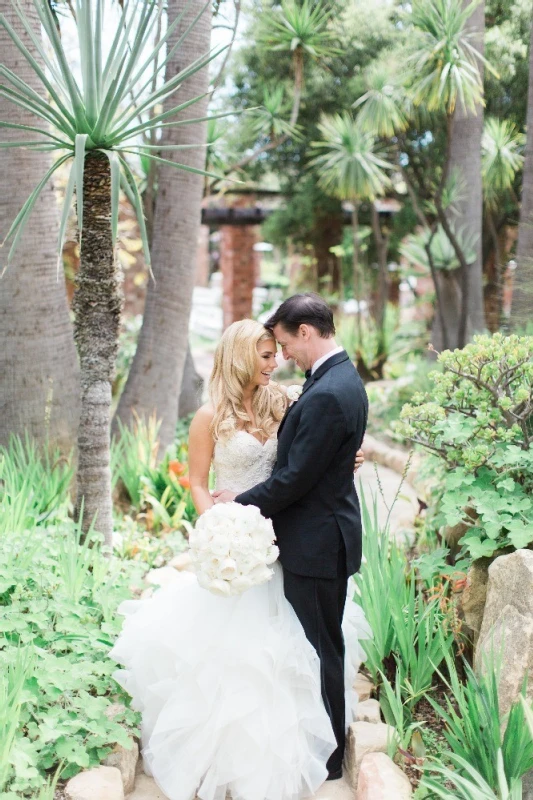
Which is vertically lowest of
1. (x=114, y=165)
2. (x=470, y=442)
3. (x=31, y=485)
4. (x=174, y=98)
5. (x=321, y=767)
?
(x=321, y=767)

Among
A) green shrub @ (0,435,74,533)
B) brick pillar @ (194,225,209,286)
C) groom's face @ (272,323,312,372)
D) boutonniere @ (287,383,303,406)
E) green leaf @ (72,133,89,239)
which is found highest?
brick pillar @ (194,225,209,286)

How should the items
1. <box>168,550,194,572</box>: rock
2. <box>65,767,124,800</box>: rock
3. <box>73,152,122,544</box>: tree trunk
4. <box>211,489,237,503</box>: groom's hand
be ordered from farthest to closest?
<box>168,550,194,572</box>: rock
<box>73,152,122,544</box>: tree trunk
<box>211,489,237,503</box>: groom's hand
<box>65,767,124,800</box>: rock

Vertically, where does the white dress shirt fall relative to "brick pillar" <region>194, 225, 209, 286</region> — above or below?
below

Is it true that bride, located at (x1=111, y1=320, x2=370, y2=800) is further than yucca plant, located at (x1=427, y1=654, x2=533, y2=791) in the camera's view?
Yes

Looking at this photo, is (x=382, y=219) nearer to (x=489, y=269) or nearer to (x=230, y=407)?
(x=489, y=269)

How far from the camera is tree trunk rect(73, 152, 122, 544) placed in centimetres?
359

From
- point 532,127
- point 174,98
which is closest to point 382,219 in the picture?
point 532,127

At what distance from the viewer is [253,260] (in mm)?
15836

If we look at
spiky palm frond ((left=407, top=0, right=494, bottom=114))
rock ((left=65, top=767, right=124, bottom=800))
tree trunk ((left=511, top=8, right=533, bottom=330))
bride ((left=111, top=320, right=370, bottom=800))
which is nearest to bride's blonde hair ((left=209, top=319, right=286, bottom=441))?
bride ((left=111, top=320, right=370, bottom=800))

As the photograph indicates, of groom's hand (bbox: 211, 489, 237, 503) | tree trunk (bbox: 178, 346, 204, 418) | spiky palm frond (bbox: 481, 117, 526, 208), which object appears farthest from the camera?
spiky palm frond (bbox: 481, 117, 526, 208)

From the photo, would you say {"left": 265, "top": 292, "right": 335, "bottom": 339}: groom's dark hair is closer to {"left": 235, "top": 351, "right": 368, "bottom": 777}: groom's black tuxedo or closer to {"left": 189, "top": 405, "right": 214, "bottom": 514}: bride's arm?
{"left": 235, "top": 351, "right": 368, "bottom": 777}: groom's black tuxedo

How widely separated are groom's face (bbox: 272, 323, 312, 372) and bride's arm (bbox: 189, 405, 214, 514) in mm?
367

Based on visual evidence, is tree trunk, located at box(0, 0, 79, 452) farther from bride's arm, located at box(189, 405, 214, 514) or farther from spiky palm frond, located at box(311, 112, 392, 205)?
spiky palm frond, located at box(311, 112, 392, 205)

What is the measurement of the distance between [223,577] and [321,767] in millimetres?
811
